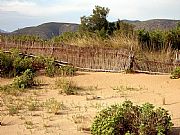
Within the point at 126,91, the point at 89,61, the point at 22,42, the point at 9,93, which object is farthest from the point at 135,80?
the point at 22,42

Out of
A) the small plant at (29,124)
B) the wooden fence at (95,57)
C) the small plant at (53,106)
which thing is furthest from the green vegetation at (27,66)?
the small plant at (29,124)

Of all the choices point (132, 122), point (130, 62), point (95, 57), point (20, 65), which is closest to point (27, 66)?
point (20, 65)

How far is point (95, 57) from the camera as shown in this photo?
15.1 m

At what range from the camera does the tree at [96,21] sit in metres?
22.8

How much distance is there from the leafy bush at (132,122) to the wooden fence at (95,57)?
772 centimetres

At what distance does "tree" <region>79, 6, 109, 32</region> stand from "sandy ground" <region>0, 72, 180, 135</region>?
8900 millimetres

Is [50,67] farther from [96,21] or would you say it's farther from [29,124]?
[96,21]

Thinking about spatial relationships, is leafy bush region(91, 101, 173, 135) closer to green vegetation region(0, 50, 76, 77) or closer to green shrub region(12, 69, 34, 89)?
green shrub region(12, 69, 34, 89)

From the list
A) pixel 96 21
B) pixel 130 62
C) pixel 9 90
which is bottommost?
pixel 9 90

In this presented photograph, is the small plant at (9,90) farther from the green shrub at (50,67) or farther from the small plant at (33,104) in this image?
the green shrub at (50,67)

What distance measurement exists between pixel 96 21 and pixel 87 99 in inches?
530

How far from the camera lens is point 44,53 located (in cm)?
1580

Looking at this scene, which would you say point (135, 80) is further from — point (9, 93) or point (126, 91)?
point (9, 93)

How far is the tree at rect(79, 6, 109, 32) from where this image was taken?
75.0 feet
